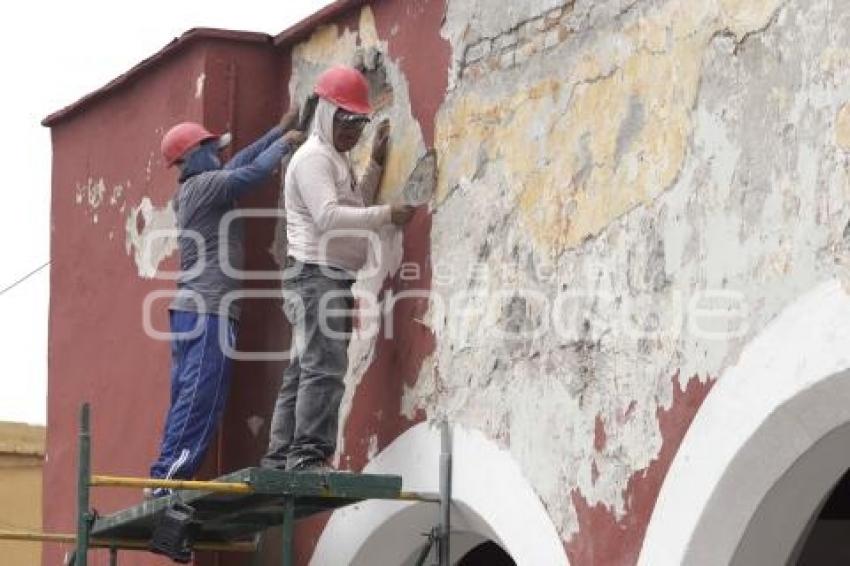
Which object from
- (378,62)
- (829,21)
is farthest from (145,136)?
(829,21)

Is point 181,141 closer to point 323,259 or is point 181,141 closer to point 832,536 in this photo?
point 323,259

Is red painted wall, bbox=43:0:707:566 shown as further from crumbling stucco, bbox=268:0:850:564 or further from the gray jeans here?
the gray jeans

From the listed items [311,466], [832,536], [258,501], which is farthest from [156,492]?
[832,536]

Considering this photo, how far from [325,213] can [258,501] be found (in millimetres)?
1105

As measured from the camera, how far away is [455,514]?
8562 mm

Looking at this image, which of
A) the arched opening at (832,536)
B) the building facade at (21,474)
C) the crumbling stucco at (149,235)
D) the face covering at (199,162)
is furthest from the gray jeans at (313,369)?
the building facade at (21,474)

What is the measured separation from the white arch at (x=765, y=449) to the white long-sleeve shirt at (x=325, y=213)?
1952 mm

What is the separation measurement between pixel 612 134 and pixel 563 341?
0.74 meters

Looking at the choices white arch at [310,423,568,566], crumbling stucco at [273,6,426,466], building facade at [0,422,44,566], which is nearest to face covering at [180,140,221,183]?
crumbling stucco at [273,6,426,466]

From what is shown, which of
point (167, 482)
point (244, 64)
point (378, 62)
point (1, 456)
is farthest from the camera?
point (1, 456)

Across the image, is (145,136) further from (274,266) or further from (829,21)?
(829,21)

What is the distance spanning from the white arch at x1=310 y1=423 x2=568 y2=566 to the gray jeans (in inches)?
13.0

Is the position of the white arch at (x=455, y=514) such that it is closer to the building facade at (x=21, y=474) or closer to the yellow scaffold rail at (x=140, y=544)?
the yellow scaffold rail at (x=140, y=544)

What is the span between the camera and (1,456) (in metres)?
15.3
